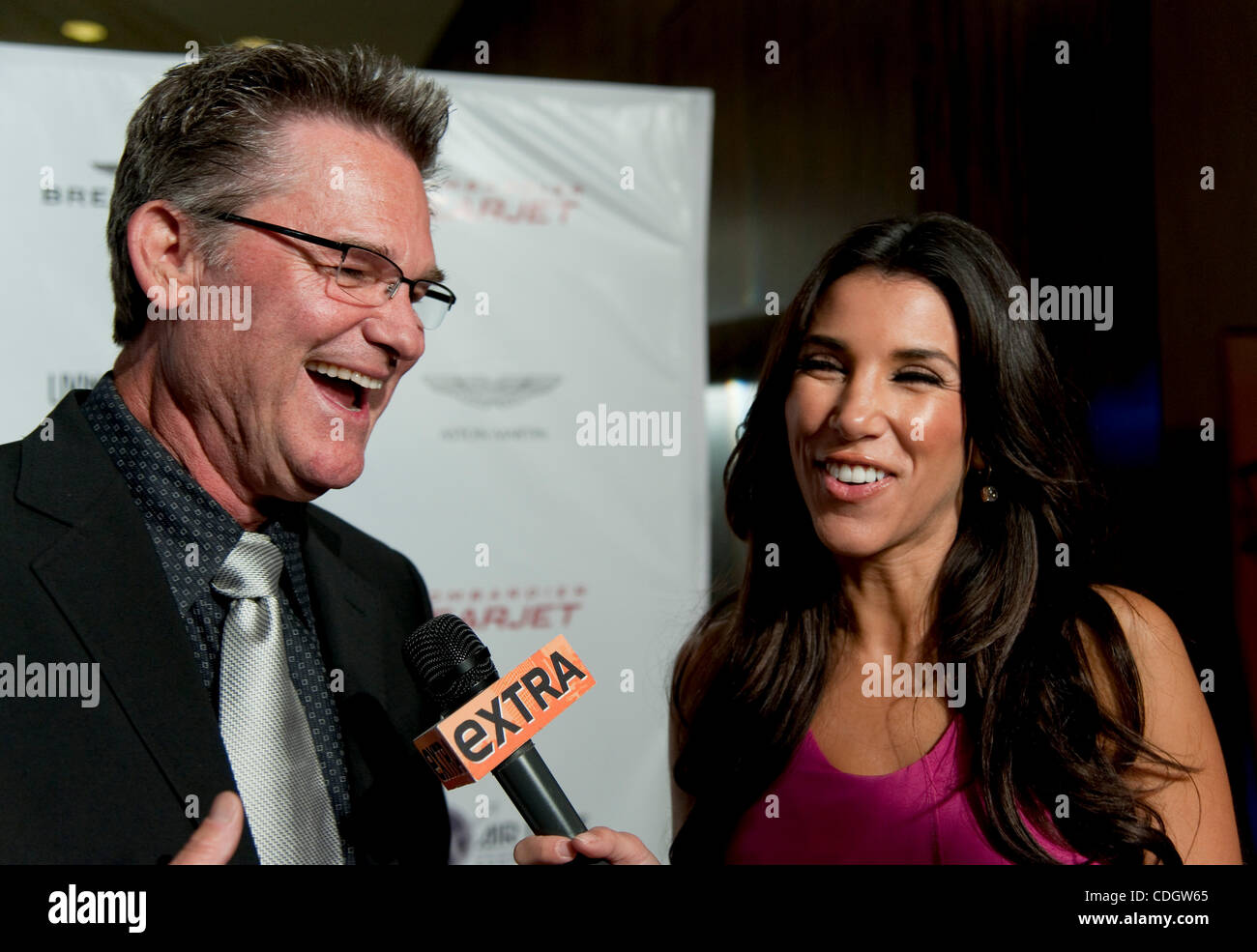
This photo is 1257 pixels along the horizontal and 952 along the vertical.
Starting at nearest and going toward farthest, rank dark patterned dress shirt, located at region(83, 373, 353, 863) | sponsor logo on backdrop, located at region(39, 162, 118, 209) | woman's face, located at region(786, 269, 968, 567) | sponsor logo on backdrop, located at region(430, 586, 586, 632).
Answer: dark patterned dress shirt, located at region(83, 373, 353, 863) < woman's face, located at region(786, 269, 968, 567) < sponsor logo on backdrop, located at region(39, 162, 118, 209) < sponsor logo on backdrop, located at region(430, 586, 586, 632)

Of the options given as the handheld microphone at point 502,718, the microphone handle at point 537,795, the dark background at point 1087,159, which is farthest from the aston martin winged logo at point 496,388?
the microphone handle at point 537,795

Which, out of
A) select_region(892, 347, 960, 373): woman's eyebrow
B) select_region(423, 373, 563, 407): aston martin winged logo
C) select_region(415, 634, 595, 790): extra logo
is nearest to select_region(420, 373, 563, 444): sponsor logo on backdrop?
select_region(423, 373, 563, 407): aston martin winged logo

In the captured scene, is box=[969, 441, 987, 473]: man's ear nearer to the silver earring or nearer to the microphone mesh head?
the silver earring

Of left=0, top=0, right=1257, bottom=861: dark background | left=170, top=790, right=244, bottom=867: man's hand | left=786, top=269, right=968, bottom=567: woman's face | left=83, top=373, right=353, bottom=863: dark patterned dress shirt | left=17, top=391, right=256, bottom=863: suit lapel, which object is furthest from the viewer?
left=0, top=0, right=1257, bottom=861: dark background

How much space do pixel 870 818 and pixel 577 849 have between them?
546 mm

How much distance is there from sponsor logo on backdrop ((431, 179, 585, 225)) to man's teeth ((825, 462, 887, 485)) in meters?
1.24

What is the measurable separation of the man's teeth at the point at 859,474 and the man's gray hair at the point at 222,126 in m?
0.81

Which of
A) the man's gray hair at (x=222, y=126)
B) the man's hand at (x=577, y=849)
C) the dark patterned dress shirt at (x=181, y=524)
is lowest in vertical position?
the man's hand at (x=577, y=849)

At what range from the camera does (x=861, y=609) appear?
5.16 feet

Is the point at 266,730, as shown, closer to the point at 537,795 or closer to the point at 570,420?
the point at 537,795

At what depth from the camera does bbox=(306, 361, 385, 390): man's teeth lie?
54.9 inches

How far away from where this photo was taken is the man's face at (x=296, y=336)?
136 cm

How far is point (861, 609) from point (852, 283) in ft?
1.67

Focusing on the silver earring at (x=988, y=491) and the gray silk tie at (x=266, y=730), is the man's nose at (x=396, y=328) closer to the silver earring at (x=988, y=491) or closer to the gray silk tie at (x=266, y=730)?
the gray silk tie at (x=266, y=730)
